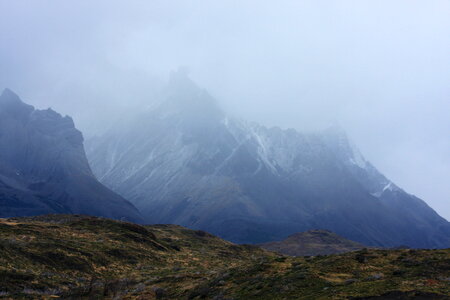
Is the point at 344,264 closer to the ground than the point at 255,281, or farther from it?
farther from it

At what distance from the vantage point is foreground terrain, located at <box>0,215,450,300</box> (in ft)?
120

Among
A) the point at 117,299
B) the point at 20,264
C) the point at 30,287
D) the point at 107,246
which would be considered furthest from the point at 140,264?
the point at 117,299

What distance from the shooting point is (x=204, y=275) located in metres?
59.4

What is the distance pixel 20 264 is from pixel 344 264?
42751 mm

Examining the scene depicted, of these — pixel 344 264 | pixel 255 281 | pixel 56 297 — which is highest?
pixel 344 264

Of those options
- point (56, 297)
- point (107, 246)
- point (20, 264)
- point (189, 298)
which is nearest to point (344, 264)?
point (189, 298)

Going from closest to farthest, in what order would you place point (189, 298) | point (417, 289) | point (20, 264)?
1. point (417, 289)
2. point (189, 298)
3. point (20, 264)

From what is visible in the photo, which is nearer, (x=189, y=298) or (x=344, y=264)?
(x=189, y=298)

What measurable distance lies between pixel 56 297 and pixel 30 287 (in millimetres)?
5067

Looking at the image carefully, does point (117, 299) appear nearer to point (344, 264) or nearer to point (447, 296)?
point (344, 264)

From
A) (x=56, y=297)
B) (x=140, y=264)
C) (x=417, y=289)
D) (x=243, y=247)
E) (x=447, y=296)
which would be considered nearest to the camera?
(x=447, y=296)

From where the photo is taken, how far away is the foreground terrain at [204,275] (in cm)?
3659

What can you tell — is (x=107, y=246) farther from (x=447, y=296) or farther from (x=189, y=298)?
(x=447, y=296)

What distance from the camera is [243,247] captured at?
149 metres
